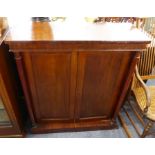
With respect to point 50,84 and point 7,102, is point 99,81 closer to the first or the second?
point 50,84

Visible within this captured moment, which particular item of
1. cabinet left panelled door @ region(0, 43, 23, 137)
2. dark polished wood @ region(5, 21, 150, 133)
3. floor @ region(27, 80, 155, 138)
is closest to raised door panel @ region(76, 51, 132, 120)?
dark polished wood @ region(5, 21, 150, 133)

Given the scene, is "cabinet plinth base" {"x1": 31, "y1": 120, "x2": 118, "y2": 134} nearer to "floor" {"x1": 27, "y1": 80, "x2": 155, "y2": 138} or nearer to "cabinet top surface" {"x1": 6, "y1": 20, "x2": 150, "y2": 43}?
"floor" {"x1": 27, "y1": 80, "x2": 155, "y2": 138}

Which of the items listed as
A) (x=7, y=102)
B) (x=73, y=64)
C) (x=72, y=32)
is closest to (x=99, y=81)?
(x=73, y=64)

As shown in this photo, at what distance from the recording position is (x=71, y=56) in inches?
39.8

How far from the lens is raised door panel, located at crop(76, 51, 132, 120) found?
41.5 inches

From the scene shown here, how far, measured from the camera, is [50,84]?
1.17 meters

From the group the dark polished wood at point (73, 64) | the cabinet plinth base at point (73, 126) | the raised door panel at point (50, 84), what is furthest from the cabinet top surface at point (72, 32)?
the cabinet plinth base at point (73, 126)

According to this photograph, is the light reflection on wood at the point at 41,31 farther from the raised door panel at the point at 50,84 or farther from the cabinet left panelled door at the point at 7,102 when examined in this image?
the cabinet left panelled door at the point at 7,102

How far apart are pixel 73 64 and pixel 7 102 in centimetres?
54

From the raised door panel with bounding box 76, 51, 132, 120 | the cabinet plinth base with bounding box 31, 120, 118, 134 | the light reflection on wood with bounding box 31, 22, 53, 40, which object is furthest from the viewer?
the cabinet plinth base with bounding box 31, 120, 118, 134

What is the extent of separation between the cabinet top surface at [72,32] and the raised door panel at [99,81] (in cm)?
10

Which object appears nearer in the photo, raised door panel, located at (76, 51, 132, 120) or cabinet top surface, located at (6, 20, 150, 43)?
cabinet top surface, located at (6, 20, 150, 43)
